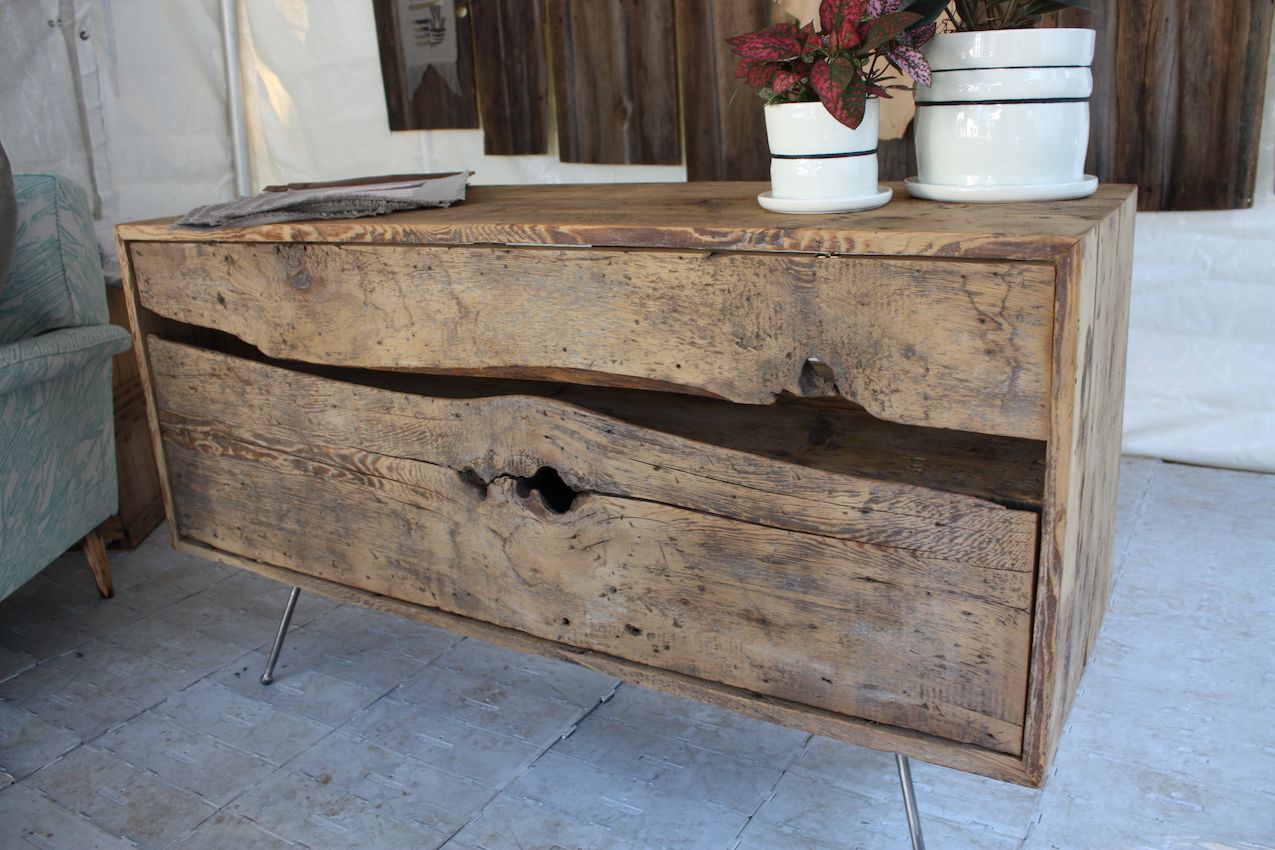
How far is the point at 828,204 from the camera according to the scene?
3.45ft

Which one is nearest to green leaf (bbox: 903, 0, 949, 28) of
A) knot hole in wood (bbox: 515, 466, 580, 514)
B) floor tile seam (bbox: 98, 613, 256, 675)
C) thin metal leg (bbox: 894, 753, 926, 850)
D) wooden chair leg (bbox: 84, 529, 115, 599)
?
knot hole in wood (bbox: 515, 466, 580, 514)

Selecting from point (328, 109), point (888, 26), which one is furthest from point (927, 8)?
point (328, 109)

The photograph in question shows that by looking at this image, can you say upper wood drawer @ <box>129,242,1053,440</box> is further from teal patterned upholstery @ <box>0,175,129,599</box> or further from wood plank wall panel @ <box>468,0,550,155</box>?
wood plank wall panel @ <box>468,0,550,155</box>

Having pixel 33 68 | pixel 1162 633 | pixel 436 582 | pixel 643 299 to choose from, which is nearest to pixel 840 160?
pixel 643 299

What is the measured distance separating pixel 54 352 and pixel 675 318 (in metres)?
1.11

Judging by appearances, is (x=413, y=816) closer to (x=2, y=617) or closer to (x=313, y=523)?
(x=313, y=523)

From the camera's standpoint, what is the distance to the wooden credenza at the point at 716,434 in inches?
36.6

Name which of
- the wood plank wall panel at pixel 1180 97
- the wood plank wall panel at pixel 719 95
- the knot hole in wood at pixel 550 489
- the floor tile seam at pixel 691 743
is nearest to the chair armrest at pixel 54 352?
the knot hole in wood at pixel 550 489

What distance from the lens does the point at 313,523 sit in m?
1.48

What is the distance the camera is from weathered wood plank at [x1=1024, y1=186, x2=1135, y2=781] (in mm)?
870

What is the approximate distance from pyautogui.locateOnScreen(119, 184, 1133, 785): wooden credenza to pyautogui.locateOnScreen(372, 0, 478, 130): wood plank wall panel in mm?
1331

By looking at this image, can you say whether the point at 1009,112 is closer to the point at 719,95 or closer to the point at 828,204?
the point at 828,204

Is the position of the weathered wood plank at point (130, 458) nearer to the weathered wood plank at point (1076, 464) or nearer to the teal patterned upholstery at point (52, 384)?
the teal patterned upholstery at point (52, 384)

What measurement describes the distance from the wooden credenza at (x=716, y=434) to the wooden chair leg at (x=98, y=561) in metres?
0.57
